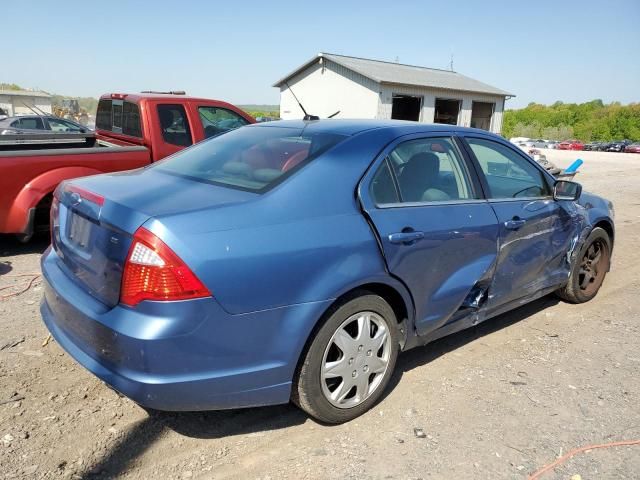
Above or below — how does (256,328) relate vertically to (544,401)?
above

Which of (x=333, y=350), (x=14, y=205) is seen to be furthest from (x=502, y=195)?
(x=14, y=205)

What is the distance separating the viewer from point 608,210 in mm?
4969

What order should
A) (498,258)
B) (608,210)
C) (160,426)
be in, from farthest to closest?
(608,210), (498,258), (160,426)

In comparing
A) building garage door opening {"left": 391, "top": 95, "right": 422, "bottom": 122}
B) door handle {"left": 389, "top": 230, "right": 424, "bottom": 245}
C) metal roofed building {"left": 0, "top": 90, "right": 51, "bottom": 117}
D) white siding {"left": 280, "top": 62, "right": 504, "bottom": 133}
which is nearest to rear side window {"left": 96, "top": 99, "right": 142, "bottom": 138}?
door handle {"left": 389, "top": 230, "right": 424, "bottom": 245}

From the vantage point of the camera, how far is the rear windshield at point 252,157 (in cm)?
286

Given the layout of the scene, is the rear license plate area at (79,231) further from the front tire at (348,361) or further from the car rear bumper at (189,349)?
the front tire at (348,361)

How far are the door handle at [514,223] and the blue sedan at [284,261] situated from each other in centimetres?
1

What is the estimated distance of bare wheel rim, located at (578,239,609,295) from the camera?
487 centimetres

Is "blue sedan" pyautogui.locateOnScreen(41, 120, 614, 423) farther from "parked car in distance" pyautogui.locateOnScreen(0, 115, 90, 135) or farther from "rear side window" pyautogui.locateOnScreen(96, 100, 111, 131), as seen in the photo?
"parked car in distance" pyautogui.locateOnScreen(0, 115, 90, 135)

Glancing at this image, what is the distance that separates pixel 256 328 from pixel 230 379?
263mm

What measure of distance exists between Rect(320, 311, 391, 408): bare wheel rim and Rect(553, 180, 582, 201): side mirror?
2.09m

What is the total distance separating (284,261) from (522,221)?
2085 mm

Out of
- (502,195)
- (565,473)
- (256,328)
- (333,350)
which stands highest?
(502,195)

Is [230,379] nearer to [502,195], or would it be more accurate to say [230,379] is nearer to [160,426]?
[160,426]
